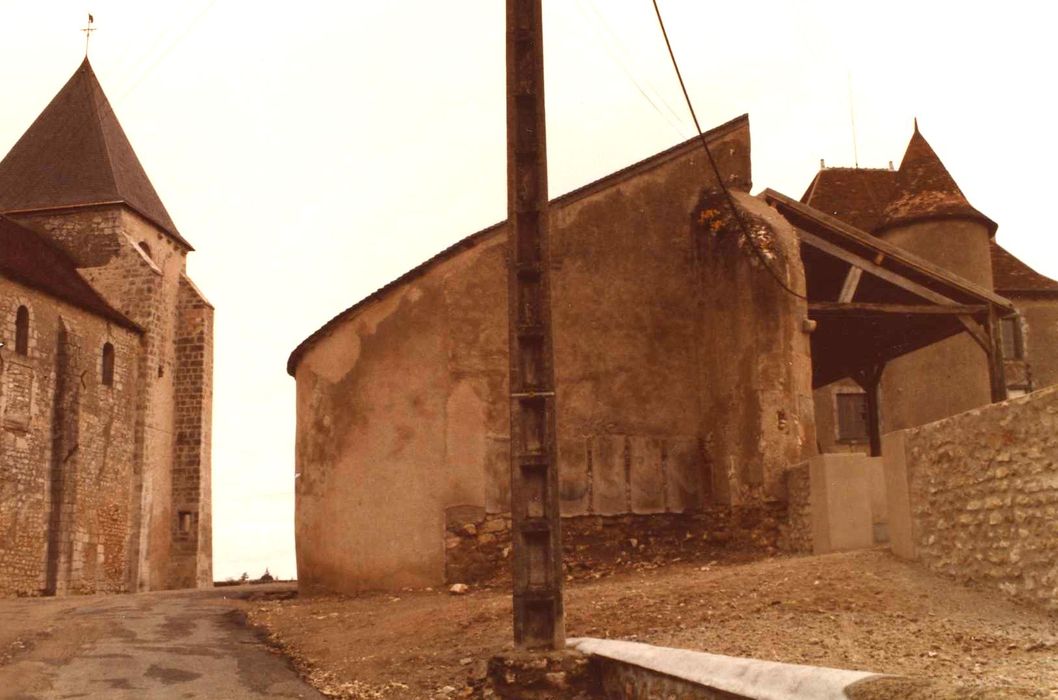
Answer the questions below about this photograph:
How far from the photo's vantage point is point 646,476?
53.3ft

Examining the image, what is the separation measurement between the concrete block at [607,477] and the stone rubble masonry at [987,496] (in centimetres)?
528

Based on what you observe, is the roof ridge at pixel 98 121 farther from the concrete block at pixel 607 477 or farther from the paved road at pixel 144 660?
the concrete block at pixel 607 477

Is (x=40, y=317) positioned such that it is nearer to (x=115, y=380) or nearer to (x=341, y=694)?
(x=115, y=380)

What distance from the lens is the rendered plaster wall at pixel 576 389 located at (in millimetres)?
15453

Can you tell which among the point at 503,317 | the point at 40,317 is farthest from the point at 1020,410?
the point at 40,317

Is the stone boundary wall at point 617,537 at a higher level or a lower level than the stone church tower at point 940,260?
lower

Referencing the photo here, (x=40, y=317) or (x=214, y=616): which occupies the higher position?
(x=40, y=317)

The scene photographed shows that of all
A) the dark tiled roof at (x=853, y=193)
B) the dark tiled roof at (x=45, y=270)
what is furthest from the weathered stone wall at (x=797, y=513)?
the dark tiled roof at (x=45, y=270)

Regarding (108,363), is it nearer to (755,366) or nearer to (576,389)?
(576,389)

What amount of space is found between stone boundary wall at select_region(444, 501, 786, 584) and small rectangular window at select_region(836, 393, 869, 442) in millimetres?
16725

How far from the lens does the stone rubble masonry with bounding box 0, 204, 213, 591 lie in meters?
33.4

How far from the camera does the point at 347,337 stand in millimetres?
16016

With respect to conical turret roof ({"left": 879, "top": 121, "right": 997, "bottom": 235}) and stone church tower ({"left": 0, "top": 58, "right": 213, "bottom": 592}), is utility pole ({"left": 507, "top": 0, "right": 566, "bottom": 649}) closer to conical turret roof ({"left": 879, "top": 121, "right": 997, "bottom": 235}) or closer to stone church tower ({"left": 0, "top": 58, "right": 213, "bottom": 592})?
conical turret roof ({"left": 879, "top": 121, "right": 997, "bottom": 235})

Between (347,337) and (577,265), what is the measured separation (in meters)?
3.33
